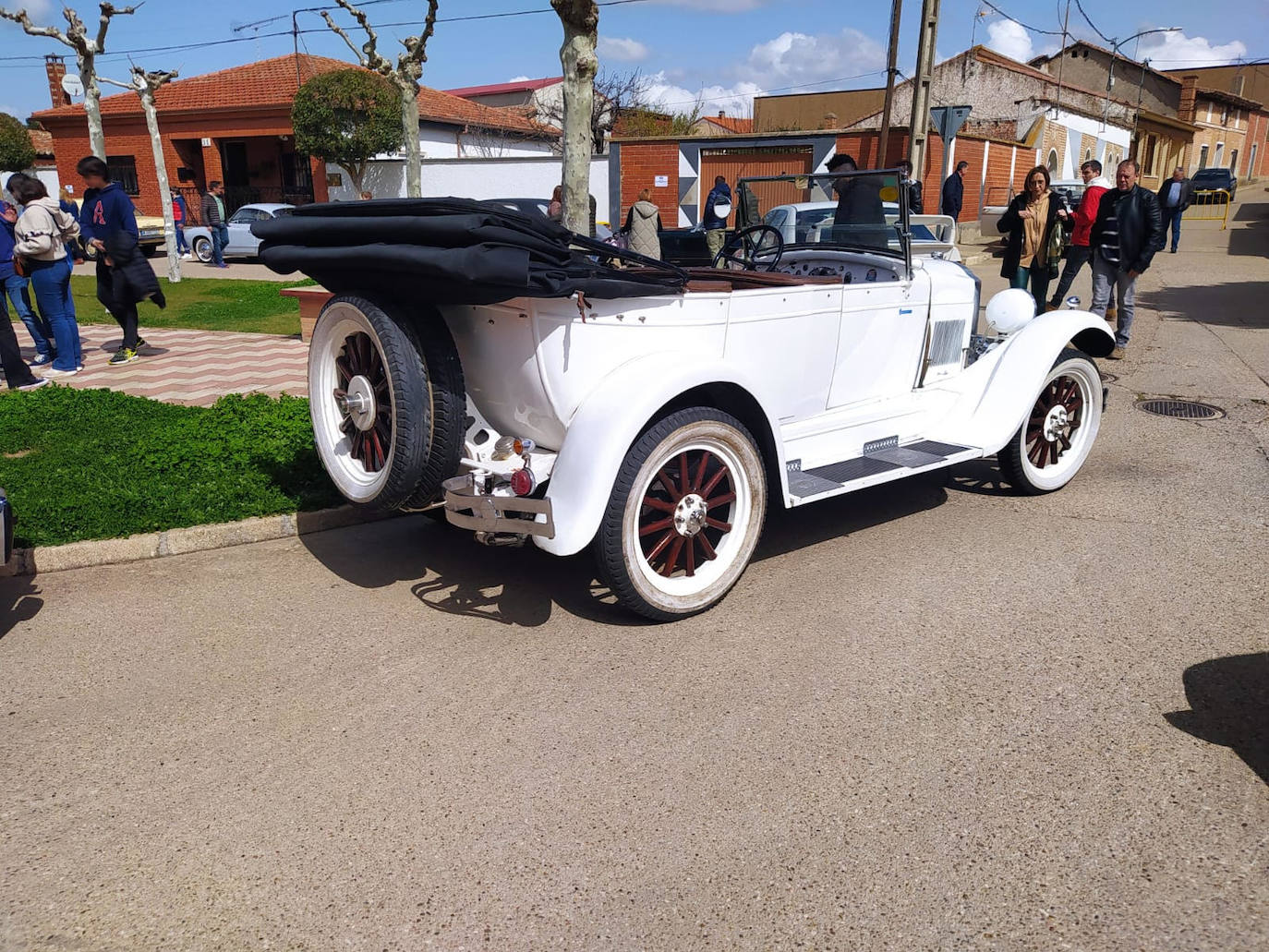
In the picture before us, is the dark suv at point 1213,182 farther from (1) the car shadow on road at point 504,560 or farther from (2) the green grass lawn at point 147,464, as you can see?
(2) the green grass lawn at point 147,464

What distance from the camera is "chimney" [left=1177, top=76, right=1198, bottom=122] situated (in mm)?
50250

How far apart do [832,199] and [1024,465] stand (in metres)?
1.96

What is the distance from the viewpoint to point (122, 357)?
9.49 meters

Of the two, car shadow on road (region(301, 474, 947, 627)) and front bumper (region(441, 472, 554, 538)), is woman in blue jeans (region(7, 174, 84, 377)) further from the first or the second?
front bumper (region(441, 472, 554, 538))

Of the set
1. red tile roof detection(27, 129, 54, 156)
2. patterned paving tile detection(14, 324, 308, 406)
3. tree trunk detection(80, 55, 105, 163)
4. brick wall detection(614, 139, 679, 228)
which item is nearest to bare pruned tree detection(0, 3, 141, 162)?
tree trunk detection(80, 55, 105, 163)

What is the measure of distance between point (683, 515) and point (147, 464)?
356cm

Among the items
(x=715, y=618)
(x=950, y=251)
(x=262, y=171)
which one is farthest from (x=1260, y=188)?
(x=715, y=618)

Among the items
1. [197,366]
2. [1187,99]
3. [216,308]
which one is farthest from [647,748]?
[1187,99]

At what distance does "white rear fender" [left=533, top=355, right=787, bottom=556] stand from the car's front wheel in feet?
0.33

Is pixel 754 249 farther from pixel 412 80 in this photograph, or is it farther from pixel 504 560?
pixel 412 80

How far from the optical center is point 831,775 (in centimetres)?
299

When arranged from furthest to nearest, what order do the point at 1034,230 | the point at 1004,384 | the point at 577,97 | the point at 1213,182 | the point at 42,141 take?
the point at 42,141 → the point at 1213,182 → the point at 1034,230 → the point at 577,97 → the point at 1004,384

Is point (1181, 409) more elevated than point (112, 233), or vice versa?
point (112, 233)

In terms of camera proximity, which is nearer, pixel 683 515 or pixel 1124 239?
pixel 683 515
